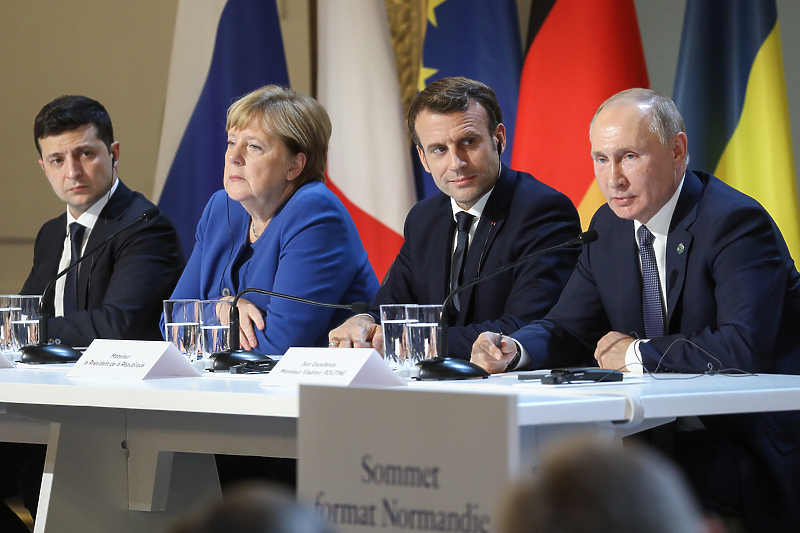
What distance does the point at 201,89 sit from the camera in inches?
170

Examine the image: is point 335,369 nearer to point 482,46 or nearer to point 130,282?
point 130,282

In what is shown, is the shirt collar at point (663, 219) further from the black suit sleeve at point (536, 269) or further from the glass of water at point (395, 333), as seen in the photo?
the glass of water at point (395, 333)

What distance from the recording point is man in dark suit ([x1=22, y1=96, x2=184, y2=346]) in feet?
11.2

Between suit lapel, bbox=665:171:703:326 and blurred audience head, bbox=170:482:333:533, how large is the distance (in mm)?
1914

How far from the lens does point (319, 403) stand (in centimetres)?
106

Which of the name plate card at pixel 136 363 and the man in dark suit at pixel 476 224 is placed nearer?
the name plate card at pixel 136 363

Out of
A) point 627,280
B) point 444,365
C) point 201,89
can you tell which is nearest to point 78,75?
point 201,89

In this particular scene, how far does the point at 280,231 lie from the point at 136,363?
1.15 m

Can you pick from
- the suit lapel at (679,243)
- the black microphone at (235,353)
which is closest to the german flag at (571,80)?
the suit lapel at (679,243)

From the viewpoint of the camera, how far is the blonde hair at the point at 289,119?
10.1 feet

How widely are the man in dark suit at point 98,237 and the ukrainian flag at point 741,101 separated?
2.03m

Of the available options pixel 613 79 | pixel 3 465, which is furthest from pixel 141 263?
pixel 613 79

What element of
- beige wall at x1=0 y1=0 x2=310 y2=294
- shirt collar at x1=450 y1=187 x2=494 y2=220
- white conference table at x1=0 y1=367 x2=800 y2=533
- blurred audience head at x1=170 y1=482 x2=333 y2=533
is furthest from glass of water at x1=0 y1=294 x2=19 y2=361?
beige wall at x1=0 y1=0 x2=310 y2=294

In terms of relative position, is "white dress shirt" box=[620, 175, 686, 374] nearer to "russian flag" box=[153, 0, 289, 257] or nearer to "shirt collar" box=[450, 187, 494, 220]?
"shirt collar" box=[450, 187, 494, 220]
